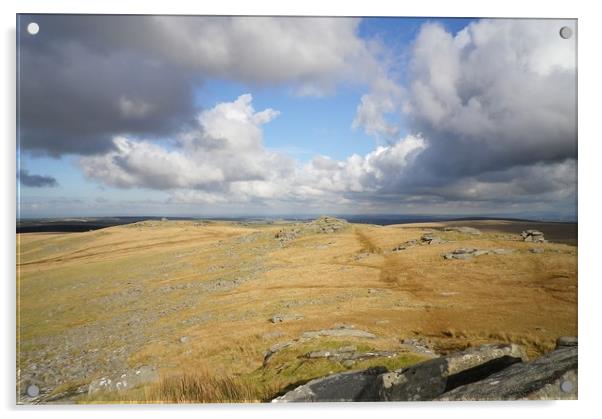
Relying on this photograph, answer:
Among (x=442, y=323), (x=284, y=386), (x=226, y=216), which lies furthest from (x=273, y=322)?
(x=442, y=323)

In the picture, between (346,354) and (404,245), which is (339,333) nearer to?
(346,354)

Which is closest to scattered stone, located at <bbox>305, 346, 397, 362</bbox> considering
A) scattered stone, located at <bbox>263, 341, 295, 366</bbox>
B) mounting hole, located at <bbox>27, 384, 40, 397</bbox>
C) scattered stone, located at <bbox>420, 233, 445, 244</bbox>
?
scattered stone, located at <bbox>263, 341, 295, 366</bbox>

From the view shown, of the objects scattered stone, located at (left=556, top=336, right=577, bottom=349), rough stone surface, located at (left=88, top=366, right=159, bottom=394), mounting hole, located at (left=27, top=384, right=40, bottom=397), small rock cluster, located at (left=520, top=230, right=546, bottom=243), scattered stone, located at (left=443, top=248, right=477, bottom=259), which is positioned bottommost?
mounting hole, located at (left=27, top=384, right=40, bottom=397)

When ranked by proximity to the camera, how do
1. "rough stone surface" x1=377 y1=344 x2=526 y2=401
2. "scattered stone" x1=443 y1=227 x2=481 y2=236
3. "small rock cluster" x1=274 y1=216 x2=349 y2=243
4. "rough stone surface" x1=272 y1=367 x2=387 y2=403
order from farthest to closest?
"small rock cluster" x1=274 y1=216 x2=349 y2=243 < "scattered stone" x1=443 y1=227 x2=481 y2=236 < "rough stone surface" x1=272 y1=367 x2=387 y2=403 < "rough stone surface" x1=377 y1=344 x2=526 y2=401

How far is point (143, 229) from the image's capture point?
5922 mm

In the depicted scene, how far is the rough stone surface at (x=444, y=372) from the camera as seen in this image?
4344 mm

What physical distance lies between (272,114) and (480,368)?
4709mm

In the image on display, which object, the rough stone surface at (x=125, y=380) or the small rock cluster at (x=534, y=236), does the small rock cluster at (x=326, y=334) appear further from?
the small rock cluster at (x=534, y=236)

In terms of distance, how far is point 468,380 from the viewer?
4316 millimetres

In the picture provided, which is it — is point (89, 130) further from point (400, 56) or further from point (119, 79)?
point (400, 56)

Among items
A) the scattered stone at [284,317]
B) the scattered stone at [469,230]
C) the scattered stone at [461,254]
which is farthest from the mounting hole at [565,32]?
the scattered stone at [284,317]

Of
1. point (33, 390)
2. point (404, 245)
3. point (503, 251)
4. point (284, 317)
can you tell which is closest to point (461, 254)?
point (503, 251)

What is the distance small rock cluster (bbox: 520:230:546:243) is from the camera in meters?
→ 5.30

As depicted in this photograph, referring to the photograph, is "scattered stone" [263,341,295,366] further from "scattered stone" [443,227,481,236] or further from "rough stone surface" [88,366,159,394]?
"scattered stone" [443,227,481,236]
